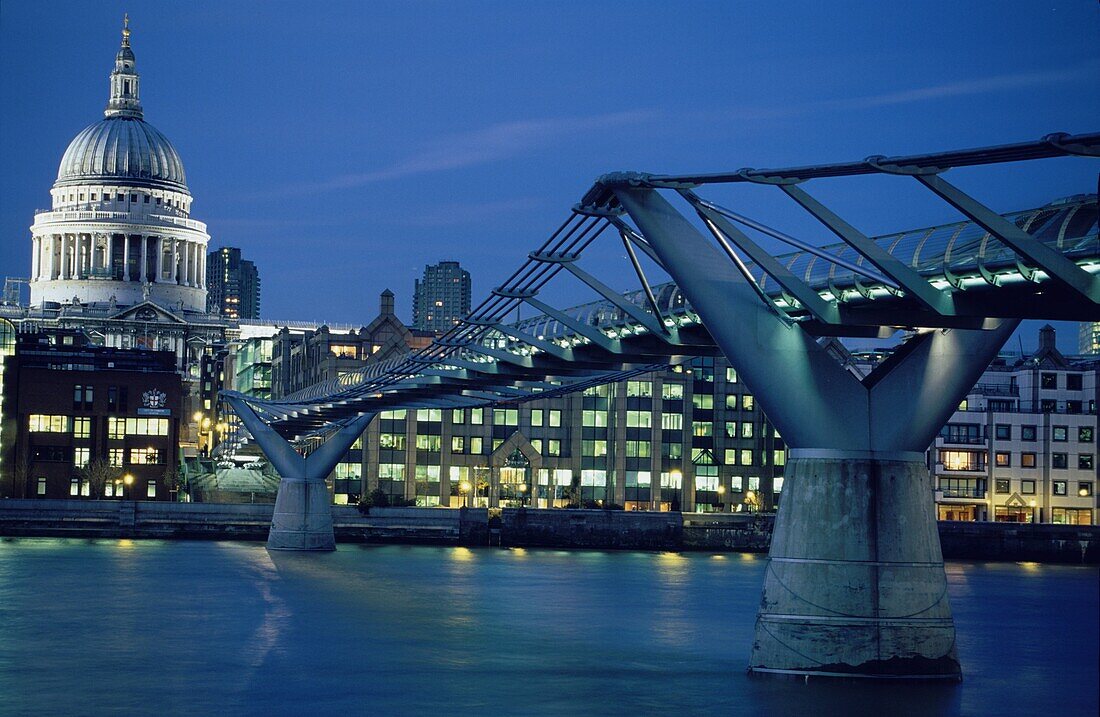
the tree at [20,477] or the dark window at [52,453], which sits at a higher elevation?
the dark window at [52,453]

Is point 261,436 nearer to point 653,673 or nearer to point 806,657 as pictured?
point 653,673

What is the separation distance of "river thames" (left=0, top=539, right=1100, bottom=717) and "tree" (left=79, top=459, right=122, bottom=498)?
33.8m

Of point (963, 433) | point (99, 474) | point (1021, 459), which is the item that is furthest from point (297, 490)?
point (1021, 459)

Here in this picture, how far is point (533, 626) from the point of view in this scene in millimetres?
54406

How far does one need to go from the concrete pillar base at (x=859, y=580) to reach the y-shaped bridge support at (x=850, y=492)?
0.06 ft

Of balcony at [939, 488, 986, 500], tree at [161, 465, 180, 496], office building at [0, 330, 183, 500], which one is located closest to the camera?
balcony at [939, 488, 986, 500]

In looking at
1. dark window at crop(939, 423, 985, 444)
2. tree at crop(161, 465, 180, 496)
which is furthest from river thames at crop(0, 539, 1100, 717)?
tree at crop(161, 465, 180, 496)

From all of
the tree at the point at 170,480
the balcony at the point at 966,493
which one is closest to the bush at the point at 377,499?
the tree at the point at 170,480

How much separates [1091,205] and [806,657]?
35.0ft

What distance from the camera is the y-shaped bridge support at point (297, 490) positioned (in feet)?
303

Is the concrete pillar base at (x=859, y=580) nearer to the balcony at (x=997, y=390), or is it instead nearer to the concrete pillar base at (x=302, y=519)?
the concrete pillar base at (x=302, y=519)

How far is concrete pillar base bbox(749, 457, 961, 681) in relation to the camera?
35.3 m

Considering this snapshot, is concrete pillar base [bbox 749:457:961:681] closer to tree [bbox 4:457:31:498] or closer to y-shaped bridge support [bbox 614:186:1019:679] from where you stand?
y-shaped bridge support [bbox 614:186:1019:679]

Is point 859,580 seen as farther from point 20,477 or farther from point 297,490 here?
point 20,477
